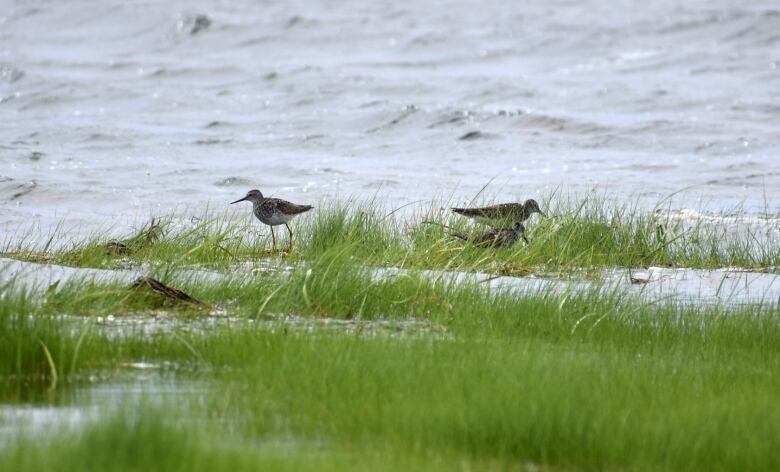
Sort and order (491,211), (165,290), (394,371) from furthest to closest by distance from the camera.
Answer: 1. (491,211)
2. (165,290)
3. (394,371)

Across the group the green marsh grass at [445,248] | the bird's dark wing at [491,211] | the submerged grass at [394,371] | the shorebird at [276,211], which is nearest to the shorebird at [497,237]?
the green marsh grass at [445,248]

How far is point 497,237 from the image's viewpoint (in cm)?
1142

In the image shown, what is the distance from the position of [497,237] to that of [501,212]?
5.79 ft

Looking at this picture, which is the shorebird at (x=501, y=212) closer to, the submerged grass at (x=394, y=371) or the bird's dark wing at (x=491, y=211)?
the bird's dark wing at (x=491, y=211)

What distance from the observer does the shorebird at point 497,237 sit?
1137 cm

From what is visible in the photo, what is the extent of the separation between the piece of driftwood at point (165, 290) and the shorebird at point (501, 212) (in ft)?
15.8

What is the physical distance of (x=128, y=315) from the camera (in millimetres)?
8172

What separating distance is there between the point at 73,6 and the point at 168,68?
14247 mm

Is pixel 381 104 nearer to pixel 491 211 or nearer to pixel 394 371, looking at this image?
pixel 491 211

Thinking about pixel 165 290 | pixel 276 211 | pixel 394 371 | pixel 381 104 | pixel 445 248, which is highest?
pixel 381 104

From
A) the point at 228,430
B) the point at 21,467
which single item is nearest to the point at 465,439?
the point at 228,430

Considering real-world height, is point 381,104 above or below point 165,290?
above

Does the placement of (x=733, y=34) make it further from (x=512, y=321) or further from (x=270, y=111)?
A: (x=512, y=321)

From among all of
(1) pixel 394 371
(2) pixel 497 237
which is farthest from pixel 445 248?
(1) pixel 394 371
